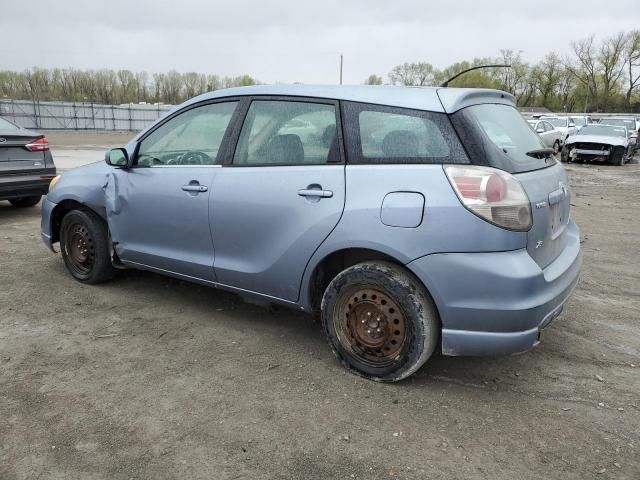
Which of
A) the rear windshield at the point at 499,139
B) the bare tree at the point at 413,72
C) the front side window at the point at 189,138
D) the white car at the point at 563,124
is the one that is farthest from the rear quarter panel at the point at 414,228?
the bare tree at the point at 413,72

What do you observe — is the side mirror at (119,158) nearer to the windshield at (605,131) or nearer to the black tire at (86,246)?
the black tire at (86,246)

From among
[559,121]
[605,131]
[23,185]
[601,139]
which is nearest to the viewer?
[23,185]

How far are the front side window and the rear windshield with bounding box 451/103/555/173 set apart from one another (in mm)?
1634

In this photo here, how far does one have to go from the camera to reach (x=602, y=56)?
83.2m

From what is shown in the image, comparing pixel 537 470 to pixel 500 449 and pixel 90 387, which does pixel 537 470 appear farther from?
pixel 90 387

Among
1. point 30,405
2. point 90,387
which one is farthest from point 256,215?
→ point 30,405

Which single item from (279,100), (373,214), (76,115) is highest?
(76,115)

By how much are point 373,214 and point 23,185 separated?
6267 mm

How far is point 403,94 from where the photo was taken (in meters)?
3.09

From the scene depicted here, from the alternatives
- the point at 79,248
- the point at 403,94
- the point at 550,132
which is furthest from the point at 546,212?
the point at 550,132

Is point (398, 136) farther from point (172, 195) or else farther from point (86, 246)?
point (86, 246)

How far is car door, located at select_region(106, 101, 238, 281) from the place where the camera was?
3746mm

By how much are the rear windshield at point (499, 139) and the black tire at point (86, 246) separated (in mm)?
3158

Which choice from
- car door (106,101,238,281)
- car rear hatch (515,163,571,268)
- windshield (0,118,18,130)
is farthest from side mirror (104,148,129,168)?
windshield (0,118,18,130)
